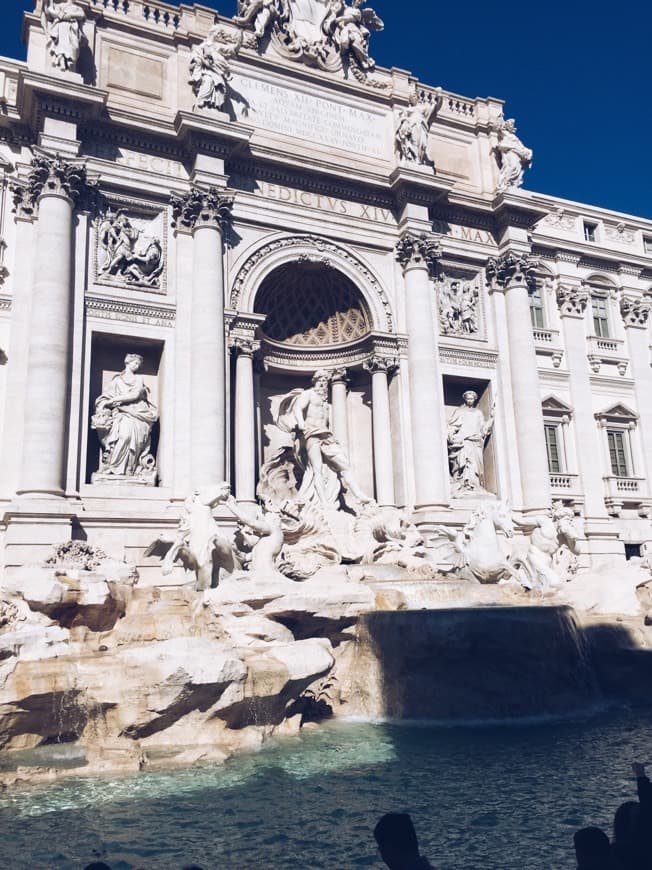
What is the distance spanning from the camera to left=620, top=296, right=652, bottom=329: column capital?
2727 cm

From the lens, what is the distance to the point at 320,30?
77.9ft

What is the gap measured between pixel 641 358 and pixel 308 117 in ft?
46.6

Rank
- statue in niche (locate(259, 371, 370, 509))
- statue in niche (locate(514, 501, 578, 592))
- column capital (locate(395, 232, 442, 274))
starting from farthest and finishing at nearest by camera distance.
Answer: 1. column capital (locate(395, 232, 442, 274))
2. statue in niche (locate(259, 371, 370, 509))
3. statue in niche (locate(514, 501, 578, 592))

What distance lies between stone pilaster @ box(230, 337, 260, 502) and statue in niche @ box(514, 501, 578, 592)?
6856 mm

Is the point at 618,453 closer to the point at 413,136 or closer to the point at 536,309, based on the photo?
the point at 536,309

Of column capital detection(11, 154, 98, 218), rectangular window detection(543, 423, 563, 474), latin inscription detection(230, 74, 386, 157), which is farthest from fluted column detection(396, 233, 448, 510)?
column capital detection(11, 154, 98, 218)

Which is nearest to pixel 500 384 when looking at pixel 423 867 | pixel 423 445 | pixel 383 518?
pixel 423 445

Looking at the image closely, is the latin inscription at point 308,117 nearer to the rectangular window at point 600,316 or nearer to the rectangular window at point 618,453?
the rectangular window at point 600,316

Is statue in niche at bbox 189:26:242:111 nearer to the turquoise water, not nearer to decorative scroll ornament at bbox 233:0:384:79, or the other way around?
decorative scroll ornament at bbox 233:0:384:79

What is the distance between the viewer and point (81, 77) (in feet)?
62.5

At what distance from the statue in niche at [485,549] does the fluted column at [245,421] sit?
5405 mm

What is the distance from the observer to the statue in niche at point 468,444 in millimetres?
22484

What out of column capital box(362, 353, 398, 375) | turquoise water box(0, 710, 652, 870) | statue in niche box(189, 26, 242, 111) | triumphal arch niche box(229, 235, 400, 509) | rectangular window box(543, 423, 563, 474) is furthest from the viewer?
rectangular window box(543, 423, 563, 474)

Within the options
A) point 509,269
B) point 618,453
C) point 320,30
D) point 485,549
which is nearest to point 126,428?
point 485,549
